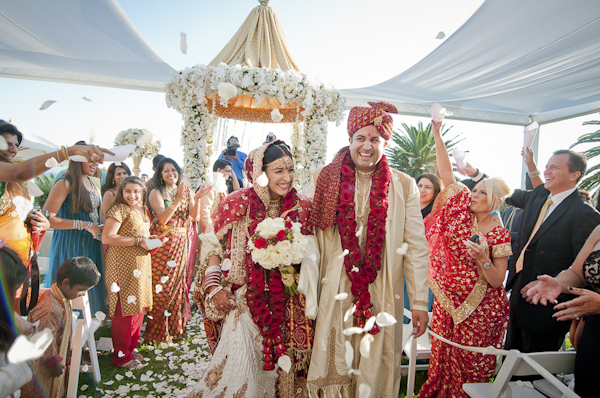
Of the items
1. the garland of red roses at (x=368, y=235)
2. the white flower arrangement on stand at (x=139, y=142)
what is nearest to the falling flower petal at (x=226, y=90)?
the white flower arrangement on stand at (x=139, y=142)

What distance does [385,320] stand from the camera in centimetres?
244

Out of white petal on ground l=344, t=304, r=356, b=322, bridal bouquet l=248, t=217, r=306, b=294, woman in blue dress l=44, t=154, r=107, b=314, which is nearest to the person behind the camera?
bridal bouquet l=248, t=217, r=306, b=294

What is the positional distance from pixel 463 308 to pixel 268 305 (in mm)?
1737

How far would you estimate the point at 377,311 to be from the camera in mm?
2506

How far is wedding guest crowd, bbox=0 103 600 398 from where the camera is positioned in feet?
7.34

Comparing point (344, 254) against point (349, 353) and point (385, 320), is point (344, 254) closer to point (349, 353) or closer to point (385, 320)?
point (385, 320)

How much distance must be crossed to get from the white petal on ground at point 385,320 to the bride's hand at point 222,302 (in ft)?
3.51

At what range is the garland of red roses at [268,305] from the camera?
7.87 ft

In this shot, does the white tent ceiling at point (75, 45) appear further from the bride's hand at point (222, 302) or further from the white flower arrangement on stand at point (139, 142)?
the bride's hand at point (222, 302)

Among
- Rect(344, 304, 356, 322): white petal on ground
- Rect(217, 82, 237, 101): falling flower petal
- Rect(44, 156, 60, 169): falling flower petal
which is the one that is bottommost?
Rect(344, 304, 356, 322): white petal on ground

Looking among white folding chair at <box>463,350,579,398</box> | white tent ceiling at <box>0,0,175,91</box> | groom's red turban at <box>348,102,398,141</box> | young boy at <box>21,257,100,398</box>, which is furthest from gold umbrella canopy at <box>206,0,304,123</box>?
white folding chair at <box>463,350,579,398</box>

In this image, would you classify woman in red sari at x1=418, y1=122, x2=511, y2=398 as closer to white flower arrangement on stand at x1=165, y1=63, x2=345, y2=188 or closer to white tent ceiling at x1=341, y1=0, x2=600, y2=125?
white flower arrangement on stand at x1=165, y1=63, x2=345, y2=188

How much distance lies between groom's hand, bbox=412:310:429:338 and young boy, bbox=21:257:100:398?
2.62 meters

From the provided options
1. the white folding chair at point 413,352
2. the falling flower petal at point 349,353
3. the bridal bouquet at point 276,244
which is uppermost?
the bridal bouquet at point 276,244
